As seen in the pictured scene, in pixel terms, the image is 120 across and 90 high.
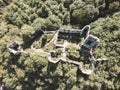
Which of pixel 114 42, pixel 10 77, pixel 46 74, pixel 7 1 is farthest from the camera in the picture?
pixel 7 1

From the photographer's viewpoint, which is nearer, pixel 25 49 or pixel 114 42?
pixel 114 42

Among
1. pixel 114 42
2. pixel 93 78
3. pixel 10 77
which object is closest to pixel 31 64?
→ pixel 10 77

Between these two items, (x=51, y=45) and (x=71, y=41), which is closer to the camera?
(x=71, y=41)

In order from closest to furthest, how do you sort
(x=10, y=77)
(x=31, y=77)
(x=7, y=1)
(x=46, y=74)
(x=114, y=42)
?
(x=114, y=42)
(x=46, y=74)
(x=31, y=77)
(x=10, y=77)
(x=7, y=1)

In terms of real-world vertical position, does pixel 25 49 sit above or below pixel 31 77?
above

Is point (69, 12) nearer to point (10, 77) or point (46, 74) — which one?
point (46, 74)

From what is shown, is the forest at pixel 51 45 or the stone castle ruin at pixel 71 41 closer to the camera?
the forest at pixel 51 45

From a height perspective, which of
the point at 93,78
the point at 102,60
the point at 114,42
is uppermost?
the point at 114,42
